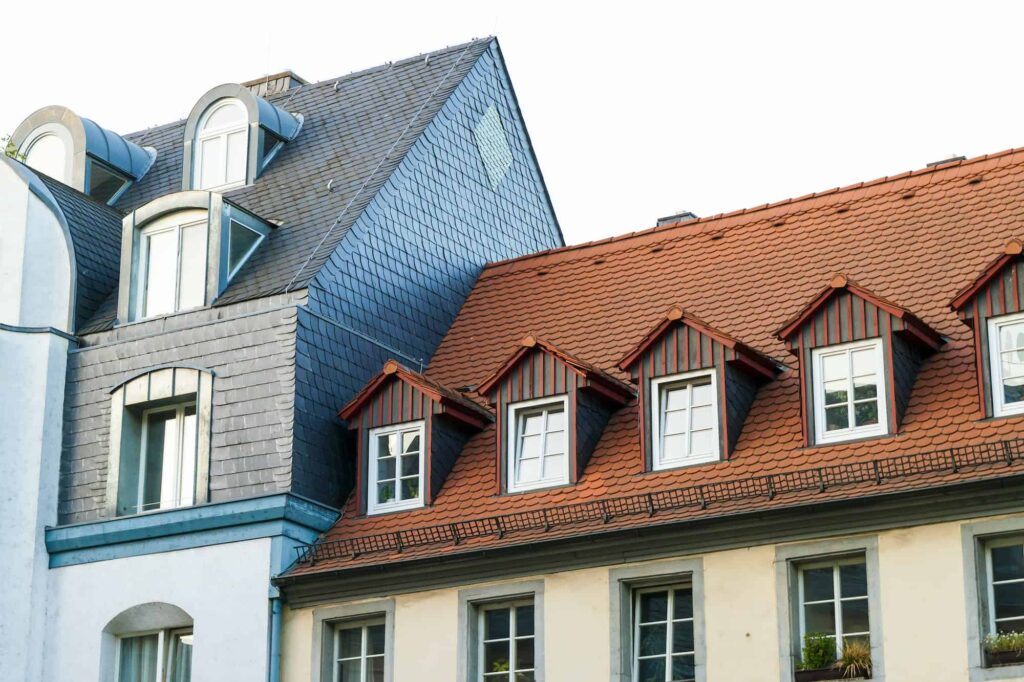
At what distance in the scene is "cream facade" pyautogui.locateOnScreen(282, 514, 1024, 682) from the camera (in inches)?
1032

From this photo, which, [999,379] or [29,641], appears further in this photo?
[29,641]

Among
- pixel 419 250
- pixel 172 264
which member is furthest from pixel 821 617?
pixel 172 264

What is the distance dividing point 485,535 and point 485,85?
1404 centimetres

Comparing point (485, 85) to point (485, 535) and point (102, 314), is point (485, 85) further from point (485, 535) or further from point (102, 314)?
point (485, 535)

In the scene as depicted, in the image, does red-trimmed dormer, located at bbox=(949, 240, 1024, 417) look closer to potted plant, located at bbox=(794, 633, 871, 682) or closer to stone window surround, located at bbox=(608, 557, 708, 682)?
potted plant, located at bbox=(794, 633, 871, 682)

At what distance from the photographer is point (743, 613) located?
2781 cm

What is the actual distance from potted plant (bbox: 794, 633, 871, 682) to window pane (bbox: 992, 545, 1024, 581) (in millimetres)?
2005

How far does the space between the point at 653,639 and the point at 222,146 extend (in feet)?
53.1

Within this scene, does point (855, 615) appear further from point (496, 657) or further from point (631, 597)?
point (496, 657)

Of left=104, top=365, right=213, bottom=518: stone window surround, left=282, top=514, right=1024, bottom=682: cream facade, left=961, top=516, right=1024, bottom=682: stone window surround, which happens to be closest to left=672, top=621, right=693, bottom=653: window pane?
left=282, top=514, right=1024, bottom=682: cream facade

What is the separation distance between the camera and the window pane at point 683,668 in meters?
28.3

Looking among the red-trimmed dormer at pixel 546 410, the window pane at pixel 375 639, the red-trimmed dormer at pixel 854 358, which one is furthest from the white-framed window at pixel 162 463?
the red-trimmed dormer at pixel 854 358

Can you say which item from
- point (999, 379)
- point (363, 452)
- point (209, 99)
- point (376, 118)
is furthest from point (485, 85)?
point (999, 379)

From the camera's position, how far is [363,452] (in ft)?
108
